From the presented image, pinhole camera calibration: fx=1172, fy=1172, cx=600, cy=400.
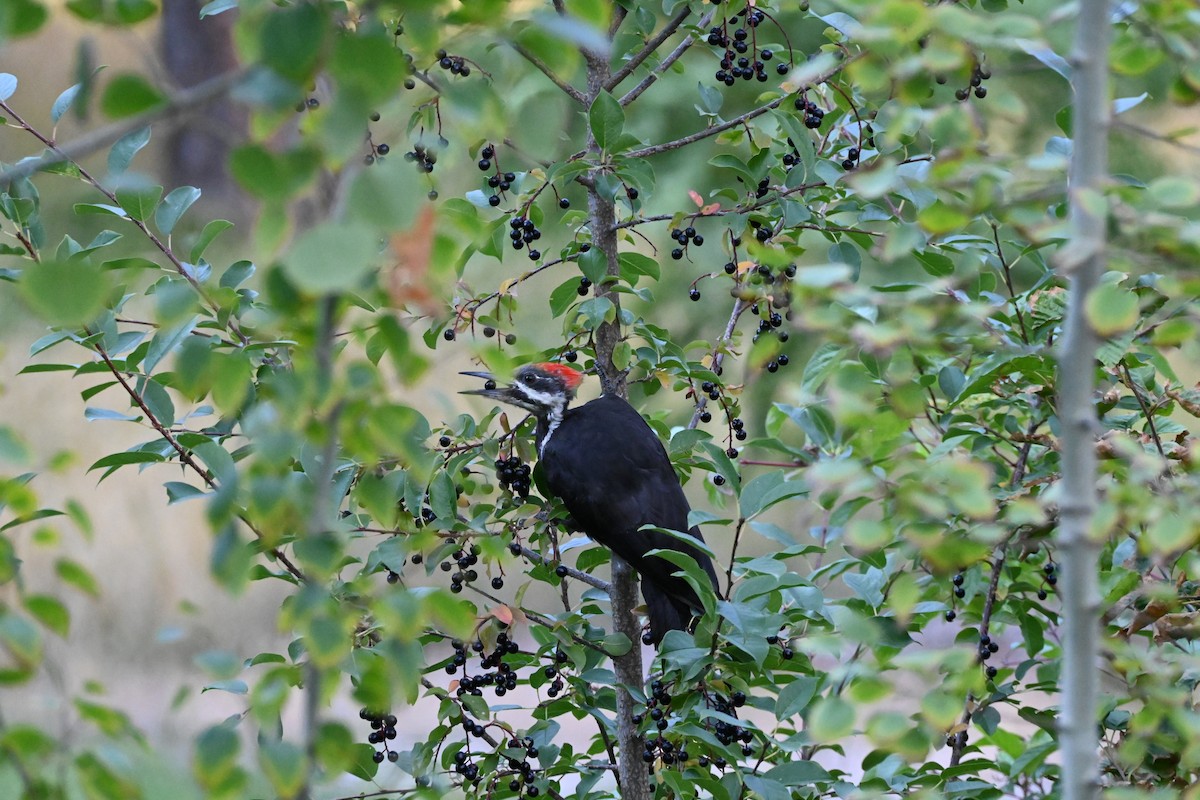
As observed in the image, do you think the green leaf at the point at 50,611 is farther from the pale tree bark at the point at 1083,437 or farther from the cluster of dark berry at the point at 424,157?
the cluster of dark berry at the point at 424,157

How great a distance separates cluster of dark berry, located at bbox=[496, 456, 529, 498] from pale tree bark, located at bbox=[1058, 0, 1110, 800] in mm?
1330

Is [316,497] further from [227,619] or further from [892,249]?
[227,619]

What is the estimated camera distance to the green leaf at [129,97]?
2.07 ft

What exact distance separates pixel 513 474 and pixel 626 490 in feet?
1.26

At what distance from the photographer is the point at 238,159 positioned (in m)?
0.62

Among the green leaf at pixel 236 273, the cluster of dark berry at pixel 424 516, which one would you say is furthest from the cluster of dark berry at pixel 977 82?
the green leaf at pixel 236 273

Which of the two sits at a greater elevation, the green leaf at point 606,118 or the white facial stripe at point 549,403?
the white facial stripe at point 549,403

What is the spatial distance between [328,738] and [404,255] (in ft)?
1.02

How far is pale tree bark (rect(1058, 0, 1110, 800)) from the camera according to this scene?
0.81 metres

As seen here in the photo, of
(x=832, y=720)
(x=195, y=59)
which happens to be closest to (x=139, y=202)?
(x=832, y=720)

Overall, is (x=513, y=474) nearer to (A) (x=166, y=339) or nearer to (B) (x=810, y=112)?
(A) (x=166, y=339)

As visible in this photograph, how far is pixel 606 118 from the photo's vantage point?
69.6 inches

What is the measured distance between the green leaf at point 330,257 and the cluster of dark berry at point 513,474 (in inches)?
57.4

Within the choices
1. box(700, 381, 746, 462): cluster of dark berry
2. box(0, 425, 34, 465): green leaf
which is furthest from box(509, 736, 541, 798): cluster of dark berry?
box(0, 425, 34, 465): green leaf
